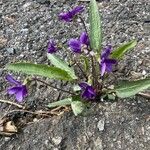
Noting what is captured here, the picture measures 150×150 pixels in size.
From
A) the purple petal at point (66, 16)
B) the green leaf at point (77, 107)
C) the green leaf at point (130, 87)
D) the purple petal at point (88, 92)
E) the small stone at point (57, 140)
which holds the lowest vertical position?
the small stone at point (57, 140)

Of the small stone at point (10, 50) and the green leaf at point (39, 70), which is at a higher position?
the green leaf at point (39, 70)

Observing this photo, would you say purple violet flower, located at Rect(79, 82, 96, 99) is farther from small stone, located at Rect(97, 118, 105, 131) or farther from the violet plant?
small stone, located at Rect(97, 118, 105, 131)

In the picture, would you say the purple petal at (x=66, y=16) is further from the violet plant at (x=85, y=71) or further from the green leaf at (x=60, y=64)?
the green leaf at (x=60, y=64)

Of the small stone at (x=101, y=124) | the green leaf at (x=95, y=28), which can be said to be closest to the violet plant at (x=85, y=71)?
the green leaf at (x=95, y=28)

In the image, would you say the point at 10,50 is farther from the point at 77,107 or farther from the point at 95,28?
the point at 77,107

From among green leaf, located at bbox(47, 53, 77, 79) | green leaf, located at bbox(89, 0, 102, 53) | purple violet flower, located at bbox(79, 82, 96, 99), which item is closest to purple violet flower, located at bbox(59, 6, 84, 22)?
green leaf, located at bbox(89, 0, 102, 53)

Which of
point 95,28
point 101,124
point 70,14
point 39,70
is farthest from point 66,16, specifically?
point 101,124

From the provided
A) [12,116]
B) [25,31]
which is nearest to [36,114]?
[12,116]
